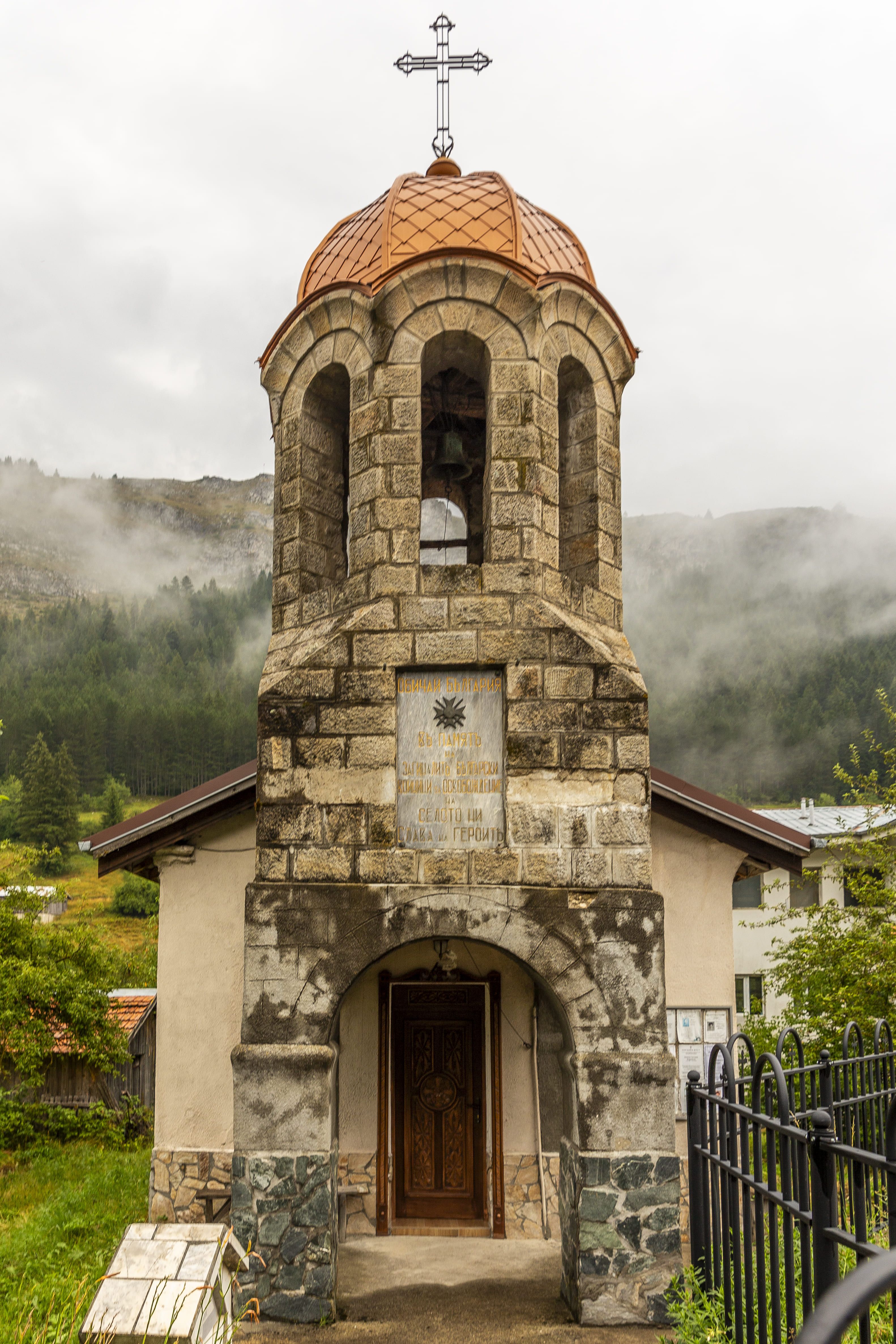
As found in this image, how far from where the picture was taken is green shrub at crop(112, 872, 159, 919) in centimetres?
5044

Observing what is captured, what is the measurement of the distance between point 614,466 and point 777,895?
51.5 feet

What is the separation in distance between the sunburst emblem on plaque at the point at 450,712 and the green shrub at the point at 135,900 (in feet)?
154

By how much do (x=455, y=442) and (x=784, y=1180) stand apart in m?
6.22

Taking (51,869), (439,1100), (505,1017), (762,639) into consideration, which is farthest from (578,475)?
(762,639)

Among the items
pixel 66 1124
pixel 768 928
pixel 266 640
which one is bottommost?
pixel 66 1124

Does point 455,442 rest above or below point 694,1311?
above

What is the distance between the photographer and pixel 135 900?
5062 cm

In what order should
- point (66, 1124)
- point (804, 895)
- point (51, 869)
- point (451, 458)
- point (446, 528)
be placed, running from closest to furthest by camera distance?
point (451, 458) → point (446, 528) → point (66, 1124) → point (804, 895) → point (51, 869)

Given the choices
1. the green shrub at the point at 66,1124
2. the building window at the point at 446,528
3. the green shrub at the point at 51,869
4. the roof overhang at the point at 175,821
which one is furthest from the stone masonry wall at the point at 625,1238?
the green shrub at the point at 51,869

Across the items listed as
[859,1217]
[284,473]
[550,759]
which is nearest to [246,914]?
[550,759]

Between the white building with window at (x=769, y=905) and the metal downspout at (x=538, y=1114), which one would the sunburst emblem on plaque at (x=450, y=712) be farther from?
the white building with window at (x=769, y=905)

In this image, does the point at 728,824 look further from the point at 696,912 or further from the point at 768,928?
the point at 768,928

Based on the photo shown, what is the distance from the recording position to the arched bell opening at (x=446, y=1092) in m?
8.07

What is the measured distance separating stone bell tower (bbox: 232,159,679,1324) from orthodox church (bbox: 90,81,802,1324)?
0.02 m
